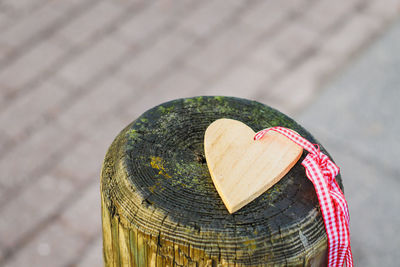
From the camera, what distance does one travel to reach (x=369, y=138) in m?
3.19

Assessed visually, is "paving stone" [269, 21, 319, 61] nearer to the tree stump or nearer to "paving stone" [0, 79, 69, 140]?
"paving stone" [0, 79, 69, 140]

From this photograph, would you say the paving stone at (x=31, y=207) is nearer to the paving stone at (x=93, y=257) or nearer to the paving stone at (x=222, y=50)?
the paving stone at (x=93, y=257)

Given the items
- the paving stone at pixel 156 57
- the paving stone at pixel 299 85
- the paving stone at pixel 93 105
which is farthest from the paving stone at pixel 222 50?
the paving stone at pixel 93 105

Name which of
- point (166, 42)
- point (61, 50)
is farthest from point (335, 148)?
point (61, 50)

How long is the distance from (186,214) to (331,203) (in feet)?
1.22

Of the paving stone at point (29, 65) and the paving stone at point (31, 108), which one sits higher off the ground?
the paving stone at point (29, 65)

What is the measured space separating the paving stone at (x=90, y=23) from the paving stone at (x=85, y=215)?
1410 mm

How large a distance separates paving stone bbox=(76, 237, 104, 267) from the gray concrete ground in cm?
137

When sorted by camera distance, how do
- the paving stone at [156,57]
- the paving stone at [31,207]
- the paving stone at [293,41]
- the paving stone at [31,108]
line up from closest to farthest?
the paving stone at [31,207], the paving stone at [31,108], the paving stone at [156,57], the paving stone at [293,41]

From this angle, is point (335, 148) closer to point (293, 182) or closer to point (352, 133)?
point (352, 133)

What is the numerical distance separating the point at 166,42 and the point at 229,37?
1.62 ft

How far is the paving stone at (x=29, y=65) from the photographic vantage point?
347 centimetres

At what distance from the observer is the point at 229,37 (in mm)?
3818

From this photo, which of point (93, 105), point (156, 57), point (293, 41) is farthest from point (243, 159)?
point (293, 41)
